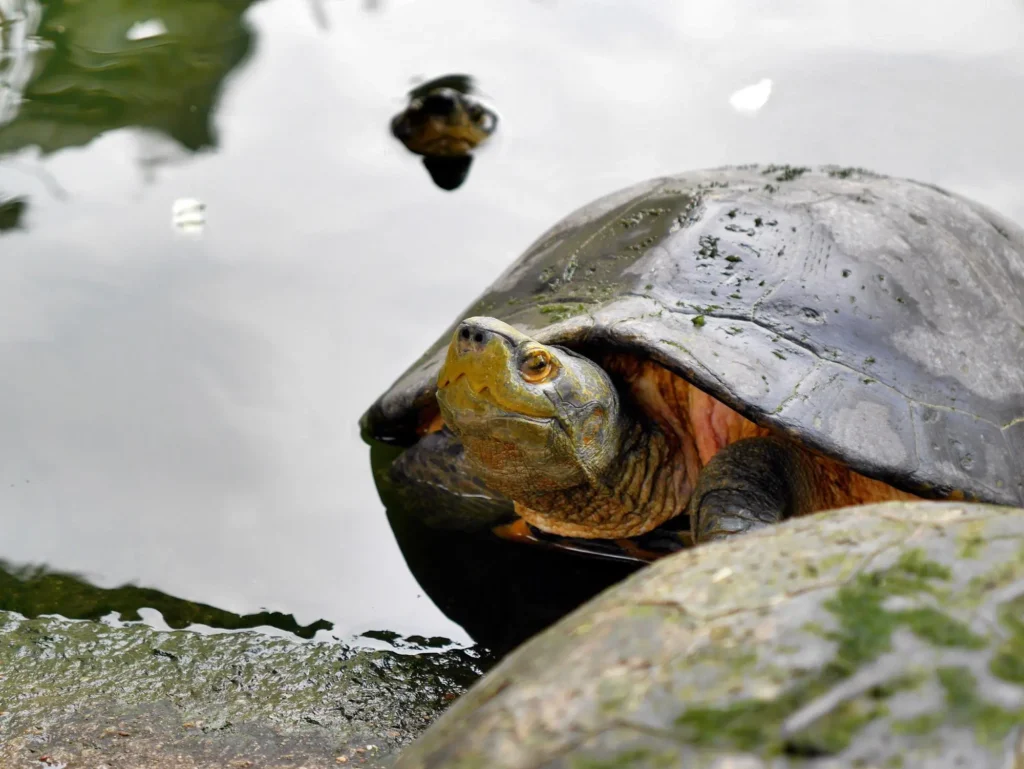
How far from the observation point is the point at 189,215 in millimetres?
5637

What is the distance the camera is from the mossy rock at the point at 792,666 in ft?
4.26

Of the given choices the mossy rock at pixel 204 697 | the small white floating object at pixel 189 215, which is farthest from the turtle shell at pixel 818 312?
the small white floating object at pixel 189 215

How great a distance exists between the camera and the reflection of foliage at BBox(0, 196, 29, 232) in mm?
5410

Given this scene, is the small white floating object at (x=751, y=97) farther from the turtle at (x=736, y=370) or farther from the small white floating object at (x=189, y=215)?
the small white floating object at (x=189, y=215)

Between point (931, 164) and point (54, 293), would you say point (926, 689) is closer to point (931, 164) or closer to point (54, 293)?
point (54, 293)

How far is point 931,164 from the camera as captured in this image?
20.2 feet

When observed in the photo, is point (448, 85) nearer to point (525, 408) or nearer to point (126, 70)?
point (126, 70)

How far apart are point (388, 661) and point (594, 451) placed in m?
0.84

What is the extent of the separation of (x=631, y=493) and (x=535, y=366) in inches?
27.2

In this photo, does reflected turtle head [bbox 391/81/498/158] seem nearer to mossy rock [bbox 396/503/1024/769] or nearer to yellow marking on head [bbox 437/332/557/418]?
yellow marking on head [bbox 437/332/557/418]

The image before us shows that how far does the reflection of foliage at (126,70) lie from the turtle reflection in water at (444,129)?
1.20 metres

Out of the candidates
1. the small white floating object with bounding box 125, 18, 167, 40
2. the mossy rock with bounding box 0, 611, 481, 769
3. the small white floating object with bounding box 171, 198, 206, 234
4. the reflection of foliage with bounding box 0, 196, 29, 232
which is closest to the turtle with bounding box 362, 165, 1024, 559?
the mossy rock with bounding box 0, 611, 481, 769

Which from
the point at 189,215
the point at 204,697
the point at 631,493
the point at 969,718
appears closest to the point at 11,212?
the point at 189,215

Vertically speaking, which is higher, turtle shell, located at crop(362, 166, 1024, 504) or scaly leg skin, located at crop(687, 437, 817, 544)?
turtle shell, located at crop(362, 166, 1024, 504)
